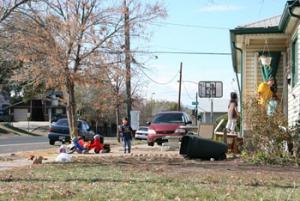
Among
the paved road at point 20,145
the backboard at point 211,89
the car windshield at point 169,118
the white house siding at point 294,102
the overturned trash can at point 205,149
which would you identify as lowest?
the paved road at point 20,145

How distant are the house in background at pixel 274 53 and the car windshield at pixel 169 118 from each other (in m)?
6.11

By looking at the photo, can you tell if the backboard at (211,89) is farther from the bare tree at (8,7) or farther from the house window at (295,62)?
the bare tree at (8,7)

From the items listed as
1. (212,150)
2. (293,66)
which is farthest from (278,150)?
(293,66)

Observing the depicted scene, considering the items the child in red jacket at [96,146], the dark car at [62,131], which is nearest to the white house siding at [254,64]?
the child in red jacket at [96,146]

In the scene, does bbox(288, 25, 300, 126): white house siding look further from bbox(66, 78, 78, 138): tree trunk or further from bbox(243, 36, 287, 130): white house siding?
bbox(66, 78, 78, 138): tree trunk

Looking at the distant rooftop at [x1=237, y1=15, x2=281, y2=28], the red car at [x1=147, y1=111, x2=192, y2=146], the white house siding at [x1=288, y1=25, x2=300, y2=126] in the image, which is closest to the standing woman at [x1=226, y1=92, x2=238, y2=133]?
the white house siding at [x1=288, y1=25, x2=300, y2=126]

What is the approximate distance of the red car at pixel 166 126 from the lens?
25.5 meters

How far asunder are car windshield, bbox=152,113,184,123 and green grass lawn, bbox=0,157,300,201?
12230mm

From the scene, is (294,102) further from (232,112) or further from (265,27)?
(265,27)

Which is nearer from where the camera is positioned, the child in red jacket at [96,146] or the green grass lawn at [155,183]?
the green grass lawn at [155,183]

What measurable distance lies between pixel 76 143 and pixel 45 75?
2.84 meters

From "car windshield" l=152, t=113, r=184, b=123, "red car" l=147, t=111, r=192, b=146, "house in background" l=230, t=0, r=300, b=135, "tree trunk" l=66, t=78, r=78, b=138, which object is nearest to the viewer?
"house in background" l=230, t=0, r=300, b=135

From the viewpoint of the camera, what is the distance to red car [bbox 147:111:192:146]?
83.8 ft

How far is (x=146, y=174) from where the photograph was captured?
1227 centimetres
